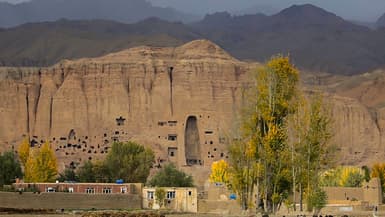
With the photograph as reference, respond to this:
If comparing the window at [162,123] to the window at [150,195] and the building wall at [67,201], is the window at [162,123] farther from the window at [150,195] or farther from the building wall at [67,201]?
the building wall at [67,201]

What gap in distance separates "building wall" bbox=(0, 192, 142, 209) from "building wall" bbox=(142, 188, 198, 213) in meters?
2.50

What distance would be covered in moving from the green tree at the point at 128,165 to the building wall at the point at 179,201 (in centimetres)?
1752

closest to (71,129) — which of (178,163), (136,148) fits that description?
(178,163)

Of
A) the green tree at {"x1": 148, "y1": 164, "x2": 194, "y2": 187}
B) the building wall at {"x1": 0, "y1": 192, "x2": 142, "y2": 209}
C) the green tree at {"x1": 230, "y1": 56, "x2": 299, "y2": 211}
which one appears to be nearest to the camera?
the green tree at {"x1": 230, "y1": 56, "x2": 299, "y2": 211}

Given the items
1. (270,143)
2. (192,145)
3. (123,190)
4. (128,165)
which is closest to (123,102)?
(192,145)

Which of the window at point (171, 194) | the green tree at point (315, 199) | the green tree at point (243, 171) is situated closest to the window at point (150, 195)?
the window at point (171, 194)

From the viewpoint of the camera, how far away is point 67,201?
2501 inches

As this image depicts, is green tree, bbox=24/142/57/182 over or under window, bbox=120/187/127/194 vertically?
over

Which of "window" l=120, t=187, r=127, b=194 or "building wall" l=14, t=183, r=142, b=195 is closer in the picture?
"building wall" l=14, t=183, r=142, b=195

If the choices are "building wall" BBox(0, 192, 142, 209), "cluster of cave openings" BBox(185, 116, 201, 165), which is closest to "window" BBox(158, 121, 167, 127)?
"cluster of cave openings" BBox(185, 116, 201, 165)

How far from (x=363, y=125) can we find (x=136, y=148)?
5592 centimetres

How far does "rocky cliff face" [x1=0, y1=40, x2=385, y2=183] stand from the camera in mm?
131875

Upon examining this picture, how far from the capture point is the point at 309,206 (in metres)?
51.1

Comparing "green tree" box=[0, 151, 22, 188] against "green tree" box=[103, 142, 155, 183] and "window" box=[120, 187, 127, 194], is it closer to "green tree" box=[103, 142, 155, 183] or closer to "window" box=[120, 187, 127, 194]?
"green tree" box=[103, 142, 155, 183]
